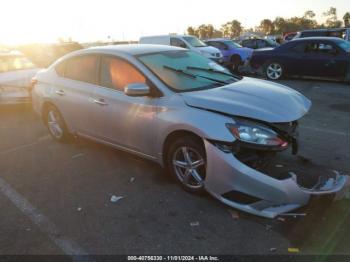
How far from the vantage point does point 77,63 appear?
5602mm

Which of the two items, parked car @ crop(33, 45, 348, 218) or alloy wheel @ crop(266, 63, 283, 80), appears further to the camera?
alloy wheel @ crop(266, 63, 283, 80)

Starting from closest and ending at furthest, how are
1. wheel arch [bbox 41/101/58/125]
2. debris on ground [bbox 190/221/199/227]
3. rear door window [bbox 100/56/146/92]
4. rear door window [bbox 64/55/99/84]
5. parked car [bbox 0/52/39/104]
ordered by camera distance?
debris on ground [bbox 190/221/199/227]
rear door window [bbox 100/56/146/92]
rear door window [bbox 64/55/99/84]
wheel arch [bbox 41/101/58/125]
parked car [bbox 0/52/39/104]

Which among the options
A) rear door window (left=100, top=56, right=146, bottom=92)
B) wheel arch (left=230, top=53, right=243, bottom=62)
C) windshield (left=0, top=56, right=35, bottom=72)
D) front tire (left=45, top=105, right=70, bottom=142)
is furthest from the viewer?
wheel arch (left=230, top=53, right=243, bottom=62)

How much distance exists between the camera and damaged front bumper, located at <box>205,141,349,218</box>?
3359 mm

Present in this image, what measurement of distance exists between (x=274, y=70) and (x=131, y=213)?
1031cm

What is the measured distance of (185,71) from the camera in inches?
183

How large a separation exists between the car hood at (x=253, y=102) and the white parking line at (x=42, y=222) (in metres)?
1.86

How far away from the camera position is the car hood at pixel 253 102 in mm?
3645

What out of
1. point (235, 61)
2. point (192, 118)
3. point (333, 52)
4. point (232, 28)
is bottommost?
point (232, 28)

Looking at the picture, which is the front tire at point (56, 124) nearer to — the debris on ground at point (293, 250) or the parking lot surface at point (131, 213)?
the parking lot surface at point (131, 213)

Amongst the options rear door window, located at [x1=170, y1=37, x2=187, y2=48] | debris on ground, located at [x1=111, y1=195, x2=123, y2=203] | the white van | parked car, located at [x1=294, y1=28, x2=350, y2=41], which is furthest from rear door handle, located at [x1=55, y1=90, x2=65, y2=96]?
parked car, located at [x1=294, y1=28, x2=350, y2=41]

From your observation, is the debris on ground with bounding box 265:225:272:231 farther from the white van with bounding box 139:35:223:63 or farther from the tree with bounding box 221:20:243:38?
the tree with bounding box 221:20:243:38

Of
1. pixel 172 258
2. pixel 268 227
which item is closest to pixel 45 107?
pixel 172 258

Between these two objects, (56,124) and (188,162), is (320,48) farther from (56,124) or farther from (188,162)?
(188,162)
